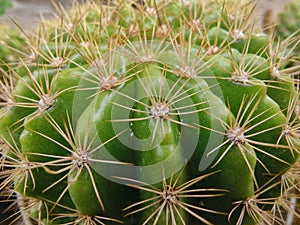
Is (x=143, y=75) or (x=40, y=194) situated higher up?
(x=143, y=75)

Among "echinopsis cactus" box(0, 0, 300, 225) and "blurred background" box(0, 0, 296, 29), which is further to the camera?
"blurred background" box(0, 0, 296, 29)

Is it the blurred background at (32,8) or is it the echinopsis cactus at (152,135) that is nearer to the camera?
the echinopsis cactus at (152,135)

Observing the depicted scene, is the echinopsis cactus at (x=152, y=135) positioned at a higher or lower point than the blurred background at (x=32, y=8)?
lower

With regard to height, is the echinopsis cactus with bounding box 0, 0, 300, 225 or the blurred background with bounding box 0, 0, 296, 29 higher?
the blurred background with bounding box 0, 0, 296, 29

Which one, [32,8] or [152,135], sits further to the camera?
[32,8]

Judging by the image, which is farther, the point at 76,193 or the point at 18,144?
the point at 18,144

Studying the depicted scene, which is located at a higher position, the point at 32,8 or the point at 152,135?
the point at 32,8

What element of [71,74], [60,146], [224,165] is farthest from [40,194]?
[224,165]

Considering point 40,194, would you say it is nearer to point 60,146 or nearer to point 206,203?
point 60,146
